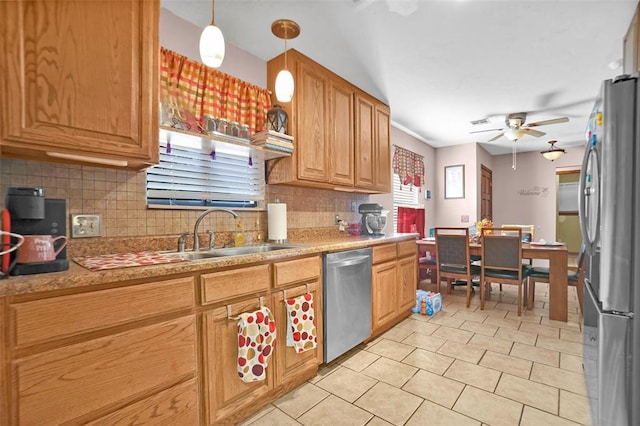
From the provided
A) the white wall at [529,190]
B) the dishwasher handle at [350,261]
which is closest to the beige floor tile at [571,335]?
the dishwasher handle at [350,261]

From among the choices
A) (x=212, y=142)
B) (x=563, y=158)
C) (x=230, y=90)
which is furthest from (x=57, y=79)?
(x=563, y=158)

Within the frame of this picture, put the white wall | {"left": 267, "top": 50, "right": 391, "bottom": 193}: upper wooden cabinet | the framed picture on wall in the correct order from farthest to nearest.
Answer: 1. the white wall
2. the framed picture on wall
3. {"left": 267, "top": 50, "right": 391, "bottom": 193}: upper wooden cabinet

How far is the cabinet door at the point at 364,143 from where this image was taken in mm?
3053

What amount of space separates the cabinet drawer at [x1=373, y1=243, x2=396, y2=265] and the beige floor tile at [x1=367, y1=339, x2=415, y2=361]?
2.32 feet

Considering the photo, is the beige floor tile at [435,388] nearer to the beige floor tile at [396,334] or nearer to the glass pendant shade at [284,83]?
the beige floor tile at [396,334]

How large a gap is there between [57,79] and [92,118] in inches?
7.0

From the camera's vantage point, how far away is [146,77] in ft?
4.76

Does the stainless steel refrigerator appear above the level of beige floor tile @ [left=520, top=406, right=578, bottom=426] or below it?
above

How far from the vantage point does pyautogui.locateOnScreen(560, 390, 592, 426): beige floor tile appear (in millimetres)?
1587

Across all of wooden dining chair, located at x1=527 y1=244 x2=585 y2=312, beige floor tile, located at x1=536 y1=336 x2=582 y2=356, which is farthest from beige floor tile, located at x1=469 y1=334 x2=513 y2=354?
wooden dining chair, located at x1=527 y1=244 x2=585 y2=312

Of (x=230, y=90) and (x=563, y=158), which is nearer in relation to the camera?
(x=230, y=90)

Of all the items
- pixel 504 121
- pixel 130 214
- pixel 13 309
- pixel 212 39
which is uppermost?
pixel 504 121

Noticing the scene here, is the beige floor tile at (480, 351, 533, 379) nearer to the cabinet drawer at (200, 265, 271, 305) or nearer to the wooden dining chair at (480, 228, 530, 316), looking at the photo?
the wooden dining chair at (480, 228, 530, 316)

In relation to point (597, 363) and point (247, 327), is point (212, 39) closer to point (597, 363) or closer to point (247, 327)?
point (247, 327)
